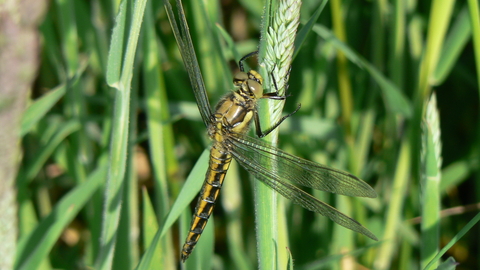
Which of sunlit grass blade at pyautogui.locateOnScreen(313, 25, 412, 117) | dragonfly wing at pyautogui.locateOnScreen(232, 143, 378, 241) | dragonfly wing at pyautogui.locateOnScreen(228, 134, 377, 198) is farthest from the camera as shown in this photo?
sunlit grass blade at pyautogui.locateOnScreen(313, 25, 412, 117)

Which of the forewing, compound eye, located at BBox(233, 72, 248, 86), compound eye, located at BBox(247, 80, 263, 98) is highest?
compound eye, located at BBox(233, 72, 248, 86)

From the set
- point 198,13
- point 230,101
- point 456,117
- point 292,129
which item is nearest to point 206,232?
point 230,101

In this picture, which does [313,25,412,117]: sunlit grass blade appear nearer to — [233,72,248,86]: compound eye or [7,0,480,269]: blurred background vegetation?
[7,0,480,269]: blurred background vegetation

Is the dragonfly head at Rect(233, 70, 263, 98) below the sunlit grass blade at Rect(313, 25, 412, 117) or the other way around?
below

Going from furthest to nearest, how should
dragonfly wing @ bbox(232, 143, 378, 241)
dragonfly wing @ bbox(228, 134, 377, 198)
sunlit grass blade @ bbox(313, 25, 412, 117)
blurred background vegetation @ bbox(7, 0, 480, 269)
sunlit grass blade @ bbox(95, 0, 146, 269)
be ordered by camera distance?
sunlit grass blade @ bbox(313, 25, 412, 117) → blurred background vegetation @ bbox(7, 0, 480, 269) → dragonfly wing @ bbox(228, 134, 377, 198) → dragonfly wing @ bbox(232, 143, 378, 241) → sunlit grass blade @ bbox(95, 0, 146, 269)

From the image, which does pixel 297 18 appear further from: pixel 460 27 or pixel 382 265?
pixel 382 265

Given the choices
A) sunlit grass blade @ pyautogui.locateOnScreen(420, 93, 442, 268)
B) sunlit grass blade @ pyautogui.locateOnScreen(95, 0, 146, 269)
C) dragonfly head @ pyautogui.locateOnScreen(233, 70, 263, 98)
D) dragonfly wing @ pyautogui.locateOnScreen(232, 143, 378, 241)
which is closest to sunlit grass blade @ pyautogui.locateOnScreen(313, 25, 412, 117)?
dragonfly head @ pyautogui.locateOnScreen(233, 70, 263, 98)

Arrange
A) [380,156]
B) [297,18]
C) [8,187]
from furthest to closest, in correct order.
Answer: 1. [380,156]
2. [297,18]
3. [8,187]
